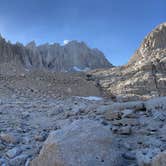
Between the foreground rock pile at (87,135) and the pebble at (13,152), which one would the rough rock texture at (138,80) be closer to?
the foreground rock pile at (87,135)

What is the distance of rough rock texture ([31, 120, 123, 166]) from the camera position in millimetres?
3176

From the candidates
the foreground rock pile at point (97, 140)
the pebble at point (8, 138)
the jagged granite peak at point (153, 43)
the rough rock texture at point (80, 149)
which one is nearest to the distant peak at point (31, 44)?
the jagged granite peak at point (153, 43)

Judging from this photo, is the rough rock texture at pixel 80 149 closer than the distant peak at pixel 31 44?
Yes

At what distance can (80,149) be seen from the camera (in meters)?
3.33

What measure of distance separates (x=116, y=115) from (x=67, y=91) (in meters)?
10.3

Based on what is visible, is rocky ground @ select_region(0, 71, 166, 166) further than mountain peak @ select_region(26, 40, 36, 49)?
No

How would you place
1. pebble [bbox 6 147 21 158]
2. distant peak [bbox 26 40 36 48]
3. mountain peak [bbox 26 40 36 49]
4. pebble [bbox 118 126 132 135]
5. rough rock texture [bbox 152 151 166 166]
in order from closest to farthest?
rough rock texture [bbox 152 151 166 166]
pebble [bbox 6 147 21 158]
pebble [bbox 118 126 132 135]
mountain peak [bbox 26 40 36 49]
distant peak [bbox 26 40 36 48]

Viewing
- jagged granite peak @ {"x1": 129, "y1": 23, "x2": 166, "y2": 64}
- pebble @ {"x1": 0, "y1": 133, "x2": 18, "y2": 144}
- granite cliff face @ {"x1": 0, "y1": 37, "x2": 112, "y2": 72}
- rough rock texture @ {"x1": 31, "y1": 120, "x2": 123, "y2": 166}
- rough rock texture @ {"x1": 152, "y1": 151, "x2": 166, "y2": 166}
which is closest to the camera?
rough rock texture @ {"x1": 152, "y1": 151, "x2": 166, "y2": 166}

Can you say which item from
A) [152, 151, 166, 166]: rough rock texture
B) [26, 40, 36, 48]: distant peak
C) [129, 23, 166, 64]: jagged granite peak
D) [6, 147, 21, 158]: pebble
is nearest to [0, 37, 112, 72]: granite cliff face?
[26, 40, 36, 48]: distant peak

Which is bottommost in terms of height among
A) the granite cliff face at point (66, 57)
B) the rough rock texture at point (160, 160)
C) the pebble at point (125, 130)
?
the rough rock texture at point (160, 160)

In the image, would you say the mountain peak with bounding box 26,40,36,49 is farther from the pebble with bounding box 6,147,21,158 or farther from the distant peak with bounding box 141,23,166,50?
the pebble with bounding box 6,147,21,158

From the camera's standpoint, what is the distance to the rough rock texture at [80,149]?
3176 mm

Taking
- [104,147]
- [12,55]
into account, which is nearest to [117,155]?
[104,147]

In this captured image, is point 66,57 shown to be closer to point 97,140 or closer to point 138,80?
point 138,80
